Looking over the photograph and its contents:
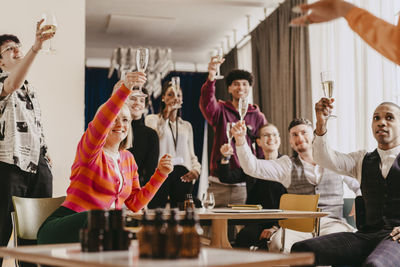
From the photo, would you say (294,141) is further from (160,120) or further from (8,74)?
(8,74)

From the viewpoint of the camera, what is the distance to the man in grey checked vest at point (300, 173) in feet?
11.3

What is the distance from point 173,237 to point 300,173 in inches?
99.9

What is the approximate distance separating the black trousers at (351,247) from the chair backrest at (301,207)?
16.9 inches

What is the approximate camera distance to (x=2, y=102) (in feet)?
9.95

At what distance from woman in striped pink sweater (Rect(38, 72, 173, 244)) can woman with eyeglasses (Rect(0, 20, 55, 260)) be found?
828 millimetres

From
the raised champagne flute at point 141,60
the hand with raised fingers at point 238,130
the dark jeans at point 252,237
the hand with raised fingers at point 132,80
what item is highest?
the raised champagne flute at point 141,60

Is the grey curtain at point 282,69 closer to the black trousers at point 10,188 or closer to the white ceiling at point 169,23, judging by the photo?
the white ceiling at point 169,23

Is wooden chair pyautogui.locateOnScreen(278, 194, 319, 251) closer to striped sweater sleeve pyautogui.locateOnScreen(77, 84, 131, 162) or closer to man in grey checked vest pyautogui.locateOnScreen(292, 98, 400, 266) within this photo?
man in grey checked vest pyautogui.locateOnScreen(292, 98, 400, 266)

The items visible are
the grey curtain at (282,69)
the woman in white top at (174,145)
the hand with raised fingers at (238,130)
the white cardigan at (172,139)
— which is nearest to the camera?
the hand with raised fingers at (238,130)

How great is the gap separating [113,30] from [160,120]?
9.35 feet

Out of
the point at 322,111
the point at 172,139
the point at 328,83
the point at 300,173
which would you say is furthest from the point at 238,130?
the point at 172,139

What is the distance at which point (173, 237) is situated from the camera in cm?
117

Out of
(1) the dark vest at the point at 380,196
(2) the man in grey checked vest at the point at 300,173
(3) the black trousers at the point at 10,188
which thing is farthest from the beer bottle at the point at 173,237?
(2) the man in grey checked vest at the point at 300,173

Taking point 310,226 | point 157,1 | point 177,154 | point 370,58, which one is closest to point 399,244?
point 310,226
